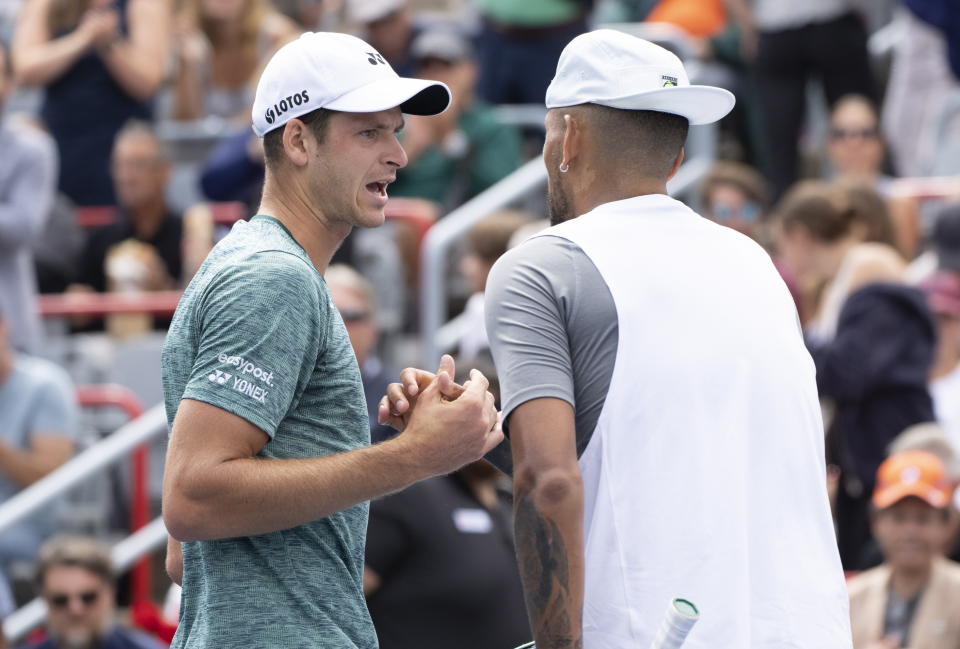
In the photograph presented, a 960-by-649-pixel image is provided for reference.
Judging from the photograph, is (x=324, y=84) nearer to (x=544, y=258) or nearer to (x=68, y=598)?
(x=544, y=258)

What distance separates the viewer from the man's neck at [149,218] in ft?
31.3

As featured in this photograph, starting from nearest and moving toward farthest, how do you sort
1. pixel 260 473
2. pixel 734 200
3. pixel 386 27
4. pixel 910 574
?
pixel 260 473, pixel 910 574, pixel 734 200, pixel 386 27

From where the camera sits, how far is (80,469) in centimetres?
677

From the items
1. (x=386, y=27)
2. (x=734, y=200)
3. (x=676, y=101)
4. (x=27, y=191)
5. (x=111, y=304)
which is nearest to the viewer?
(x=676, y=101)

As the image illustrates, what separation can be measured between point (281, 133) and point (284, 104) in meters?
0.06

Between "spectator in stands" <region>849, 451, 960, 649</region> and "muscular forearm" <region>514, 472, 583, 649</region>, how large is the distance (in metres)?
3.14

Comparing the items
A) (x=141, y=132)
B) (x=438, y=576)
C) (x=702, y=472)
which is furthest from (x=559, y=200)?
(x=141, y=132)

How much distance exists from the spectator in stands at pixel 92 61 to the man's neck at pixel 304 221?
23.6 ft

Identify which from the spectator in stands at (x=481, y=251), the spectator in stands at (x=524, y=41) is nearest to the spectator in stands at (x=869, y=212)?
the spectator in stands at (x=481, y=251)

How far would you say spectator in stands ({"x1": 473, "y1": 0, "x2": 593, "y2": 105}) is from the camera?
1006cm

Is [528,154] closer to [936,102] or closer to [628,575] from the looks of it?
[936,102]

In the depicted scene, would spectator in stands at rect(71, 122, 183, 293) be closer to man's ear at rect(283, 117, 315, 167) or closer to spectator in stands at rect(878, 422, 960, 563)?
spectator in stands at rect(878, 422, 960, 563)

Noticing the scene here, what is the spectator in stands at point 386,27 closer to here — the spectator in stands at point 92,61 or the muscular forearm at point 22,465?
the spectator in stands at point 92,61

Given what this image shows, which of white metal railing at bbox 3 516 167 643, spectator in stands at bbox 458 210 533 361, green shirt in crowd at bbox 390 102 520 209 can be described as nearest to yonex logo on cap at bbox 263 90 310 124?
white metal railing at bbox 3 516 167 643
